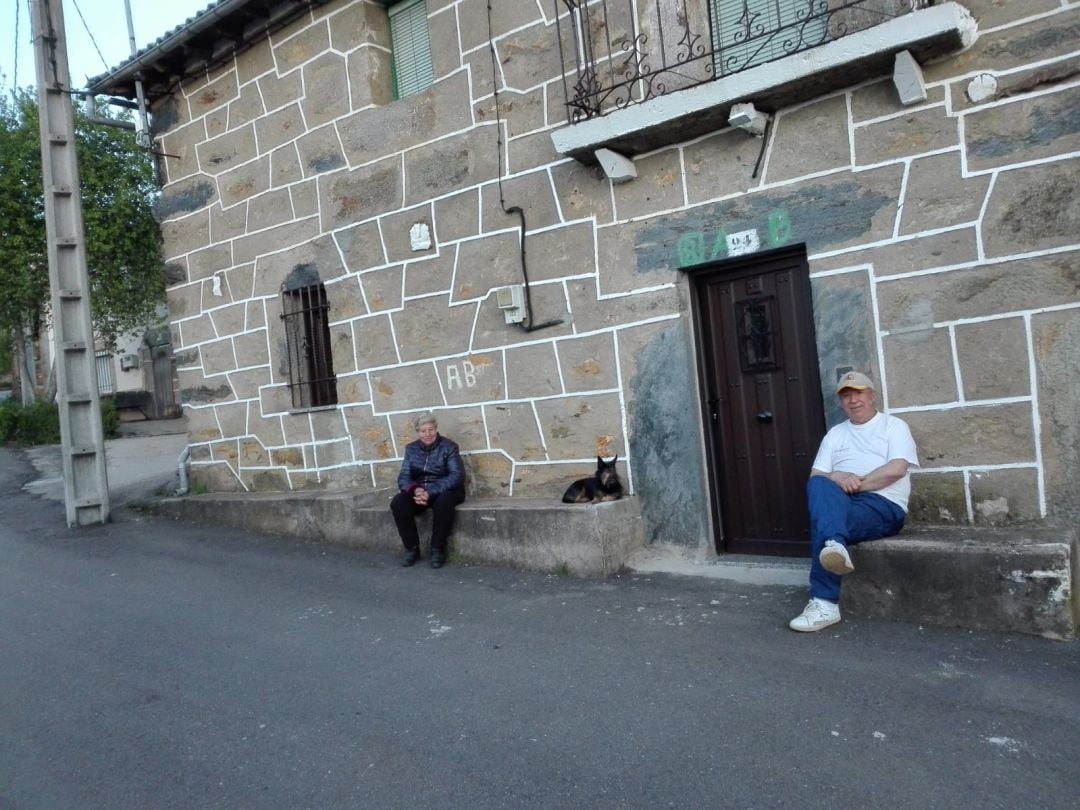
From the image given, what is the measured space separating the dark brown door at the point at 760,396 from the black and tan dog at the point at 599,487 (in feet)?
2.22

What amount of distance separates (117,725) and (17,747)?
391mm

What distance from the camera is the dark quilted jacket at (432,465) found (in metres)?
6.77

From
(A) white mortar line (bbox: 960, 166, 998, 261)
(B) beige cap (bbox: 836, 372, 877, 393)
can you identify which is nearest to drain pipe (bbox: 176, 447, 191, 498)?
(B) beige cap (bbox: 836, 372, 877, 393)

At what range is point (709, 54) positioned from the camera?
5.50 m

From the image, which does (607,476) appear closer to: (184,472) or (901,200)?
(901,200)

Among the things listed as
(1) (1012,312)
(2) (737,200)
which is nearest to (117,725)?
(2) (737,200)

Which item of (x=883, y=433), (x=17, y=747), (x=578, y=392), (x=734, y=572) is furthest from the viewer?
(x=578, y=392)

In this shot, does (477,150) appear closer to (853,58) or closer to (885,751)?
(853,58)

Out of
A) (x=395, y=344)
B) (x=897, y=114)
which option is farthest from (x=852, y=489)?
(x=395, y=344)

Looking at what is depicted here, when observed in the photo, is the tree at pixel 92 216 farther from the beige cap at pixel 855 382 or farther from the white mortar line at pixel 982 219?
the white mortar line at pixel 982 219

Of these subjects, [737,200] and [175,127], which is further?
[175,127]

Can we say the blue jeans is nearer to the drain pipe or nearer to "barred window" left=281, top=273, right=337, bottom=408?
"barred window" left=281, top=273, right=337, bottom=408

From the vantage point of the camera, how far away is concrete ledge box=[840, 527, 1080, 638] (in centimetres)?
414

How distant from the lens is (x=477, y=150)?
695cm
